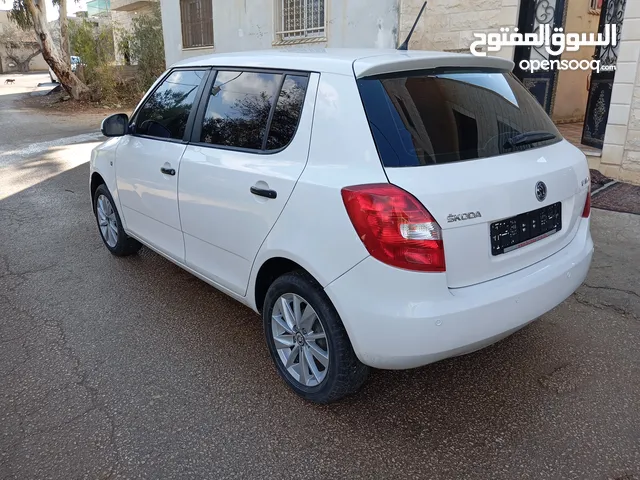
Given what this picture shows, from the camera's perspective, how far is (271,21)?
11766mm

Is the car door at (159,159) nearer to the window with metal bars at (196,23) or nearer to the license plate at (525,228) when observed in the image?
the license plate at (525,228)

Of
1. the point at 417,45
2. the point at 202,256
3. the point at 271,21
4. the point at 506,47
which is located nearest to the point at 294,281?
the point at 202,256

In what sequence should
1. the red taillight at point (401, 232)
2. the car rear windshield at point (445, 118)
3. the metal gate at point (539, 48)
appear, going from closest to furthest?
1. the red taillight at point (401, 232)
2. the car rear windshield at point (445, 118)
3. the metal gate at point (539, 48)

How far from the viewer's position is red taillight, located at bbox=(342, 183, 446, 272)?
2225mm

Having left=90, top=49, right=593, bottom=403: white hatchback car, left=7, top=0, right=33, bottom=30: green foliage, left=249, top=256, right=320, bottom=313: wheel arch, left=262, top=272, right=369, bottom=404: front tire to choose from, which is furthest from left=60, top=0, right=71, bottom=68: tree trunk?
left=262, top=272, right=369, bottom=404: front tire

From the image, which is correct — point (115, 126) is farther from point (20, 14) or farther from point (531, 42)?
point (20, 14)

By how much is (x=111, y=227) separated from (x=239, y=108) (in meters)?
2.29

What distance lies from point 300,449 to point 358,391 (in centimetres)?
54

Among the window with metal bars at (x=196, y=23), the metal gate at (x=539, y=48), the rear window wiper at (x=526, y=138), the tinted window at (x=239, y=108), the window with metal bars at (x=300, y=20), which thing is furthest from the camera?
the window with metal bars at (x=196, y=23)

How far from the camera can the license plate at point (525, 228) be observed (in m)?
2.40

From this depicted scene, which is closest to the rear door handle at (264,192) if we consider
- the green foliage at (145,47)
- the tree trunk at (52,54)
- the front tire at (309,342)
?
the front tire at (309,342)

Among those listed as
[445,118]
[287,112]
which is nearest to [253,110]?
[287,112]

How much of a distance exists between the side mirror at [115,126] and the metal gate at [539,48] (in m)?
6.36

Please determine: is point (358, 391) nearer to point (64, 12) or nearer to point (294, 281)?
point (294, 281)
